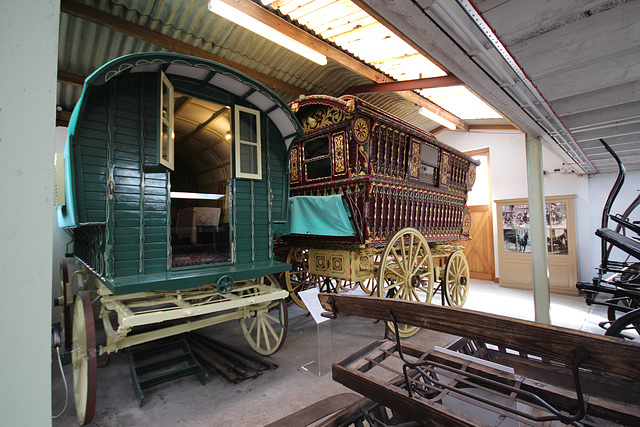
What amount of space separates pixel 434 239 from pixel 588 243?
16.5ft

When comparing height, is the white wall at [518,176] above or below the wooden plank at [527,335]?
→ above

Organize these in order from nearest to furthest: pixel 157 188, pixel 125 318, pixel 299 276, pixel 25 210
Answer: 1. pixel 25 210
2. pixel 125 318
3. pixel 157 188
4. pixel 299 276

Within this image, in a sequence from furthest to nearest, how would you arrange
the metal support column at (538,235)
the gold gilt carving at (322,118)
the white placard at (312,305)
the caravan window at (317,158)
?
the caravan window at (317,158)
the gold gilt carving at (322,118)
the metal support column at (538,235)
the white placard at (312,305)

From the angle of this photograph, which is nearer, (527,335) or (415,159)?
(527,335)

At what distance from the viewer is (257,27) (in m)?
4.02

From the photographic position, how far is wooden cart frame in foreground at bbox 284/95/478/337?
409cm

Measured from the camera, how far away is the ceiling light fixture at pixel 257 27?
3552 millimetres

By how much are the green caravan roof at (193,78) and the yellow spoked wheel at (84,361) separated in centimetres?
82

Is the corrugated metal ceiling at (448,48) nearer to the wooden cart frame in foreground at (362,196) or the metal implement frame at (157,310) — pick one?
the wooden cart frame in foreground at (362,196)

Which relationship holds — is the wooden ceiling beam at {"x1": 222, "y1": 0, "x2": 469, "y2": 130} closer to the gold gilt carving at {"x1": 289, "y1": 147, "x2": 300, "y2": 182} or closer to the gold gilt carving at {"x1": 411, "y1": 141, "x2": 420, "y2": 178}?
the gold gilt carving at {"x1": 289, "y1": 147, "x2": 300, "y2": 182}

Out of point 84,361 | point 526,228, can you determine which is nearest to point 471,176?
point 526,228

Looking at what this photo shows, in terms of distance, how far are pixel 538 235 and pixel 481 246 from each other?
6.24 m

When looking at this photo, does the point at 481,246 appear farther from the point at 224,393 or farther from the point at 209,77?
the point at 209,77

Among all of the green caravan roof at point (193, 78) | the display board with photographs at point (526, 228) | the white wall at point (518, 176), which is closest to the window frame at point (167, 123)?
the green caravan roof at point (193, 78)
